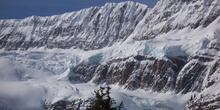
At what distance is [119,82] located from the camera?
543 ft

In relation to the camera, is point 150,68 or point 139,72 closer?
point 150,68

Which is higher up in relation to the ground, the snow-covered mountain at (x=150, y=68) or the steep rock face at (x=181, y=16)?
the steep rock face at (x=181, y=16)

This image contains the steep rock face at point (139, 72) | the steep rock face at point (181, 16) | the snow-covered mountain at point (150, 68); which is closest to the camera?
the snow-covered mountain at point (150, 68)

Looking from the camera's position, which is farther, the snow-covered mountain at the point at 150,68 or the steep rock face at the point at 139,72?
the steep rock face at the point at 139,72

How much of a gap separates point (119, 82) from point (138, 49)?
17917 millimetres

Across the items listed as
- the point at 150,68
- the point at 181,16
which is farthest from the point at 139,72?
the point at 181,16

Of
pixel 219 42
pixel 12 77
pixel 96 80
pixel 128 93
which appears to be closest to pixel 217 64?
pixel 219 42

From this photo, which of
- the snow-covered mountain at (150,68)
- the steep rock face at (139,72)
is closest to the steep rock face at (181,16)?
the snow-covered mountain at (150,68)

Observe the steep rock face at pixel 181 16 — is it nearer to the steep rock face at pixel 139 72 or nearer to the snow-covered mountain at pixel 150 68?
the snow-covered mountain at pixel 150 68

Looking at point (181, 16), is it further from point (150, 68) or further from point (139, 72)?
point (139, 72)

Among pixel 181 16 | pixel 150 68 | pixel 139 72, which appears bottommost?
pixel 139 72

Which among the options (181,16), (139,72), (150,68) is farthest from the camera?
(181,16)

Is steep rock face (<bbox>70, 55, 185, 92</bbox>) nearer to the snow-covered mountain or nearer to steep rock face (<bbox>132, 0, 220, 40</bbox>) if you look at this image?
the snow-covered mountain

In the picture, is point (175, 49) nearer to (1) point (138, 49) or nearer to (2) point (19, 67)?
(1) point (138, 49)
